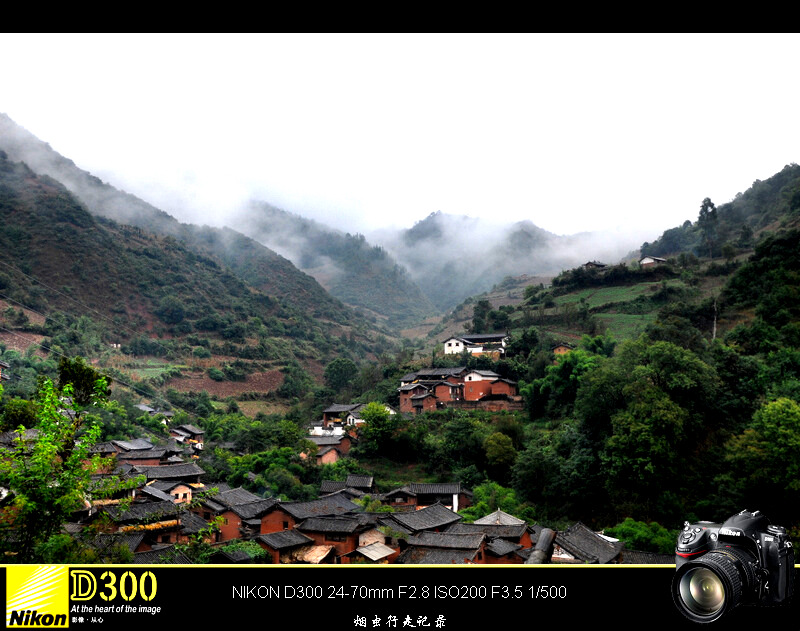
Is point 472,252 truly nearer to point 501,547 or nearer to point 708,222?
point 708,222

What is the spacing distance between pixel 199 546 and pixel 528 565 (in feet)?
26.5

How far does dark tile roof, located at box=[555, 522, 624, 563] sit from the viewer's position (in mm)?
7930

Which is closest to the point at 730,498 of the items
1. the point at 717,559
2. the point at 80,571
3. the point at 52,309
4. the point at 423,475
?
the point at 423,475

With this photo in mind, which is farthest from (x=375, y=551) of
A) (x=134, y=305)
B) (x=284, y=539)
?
(x=134, y=305)

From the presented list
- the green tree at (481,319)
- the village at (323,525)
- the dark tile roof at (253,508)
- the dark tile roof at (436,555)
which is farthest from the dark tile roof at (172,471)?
the green tree at (481,319)

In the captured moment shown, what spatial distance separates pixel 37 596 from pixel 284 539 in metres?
8.76

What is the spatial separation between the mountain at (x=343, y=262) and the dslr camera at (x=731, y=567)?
56.6m

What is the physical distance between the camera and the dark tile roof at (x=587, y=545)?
793cm

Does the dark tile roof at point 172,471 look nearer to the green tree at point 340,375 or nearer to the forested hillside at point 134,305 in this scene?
the green tree at point 340,375

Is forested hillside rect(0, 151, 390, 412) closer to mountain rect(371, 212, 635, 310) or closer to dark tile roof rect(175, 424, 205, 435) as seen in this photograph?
dark tile roof rect(175, 424, 205, 435)

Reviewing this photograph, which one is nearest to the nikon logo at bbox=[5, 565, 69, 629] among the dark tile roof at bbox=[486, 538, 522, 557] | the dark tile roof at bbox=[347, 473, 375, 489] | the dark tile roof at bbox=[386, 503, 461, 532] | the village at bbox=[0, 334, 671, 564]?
the village at bbox=[0, 334, 671, 564]

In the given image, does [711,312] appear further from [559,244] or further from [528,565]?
[559,244]

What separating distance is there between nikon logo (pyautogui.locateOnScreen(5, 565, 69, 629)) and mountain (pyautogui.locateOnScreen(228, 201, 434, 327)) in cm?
5648

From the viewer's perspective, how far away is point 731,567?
1179 mm
